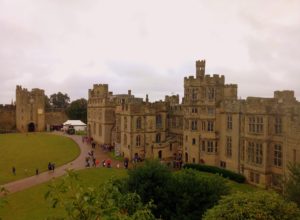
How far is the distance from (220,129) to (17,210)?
27.5 m

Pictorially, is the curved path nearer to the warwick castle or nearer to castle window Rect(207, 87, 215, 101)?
the warwick castle

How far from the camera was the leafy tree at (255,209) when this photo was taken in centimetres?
1591

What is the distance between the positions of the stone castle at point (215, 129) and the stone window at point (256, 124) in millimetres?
24

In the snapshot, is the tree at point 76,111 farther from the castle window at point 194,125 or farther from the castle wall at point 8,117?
the castle window at point 194,125

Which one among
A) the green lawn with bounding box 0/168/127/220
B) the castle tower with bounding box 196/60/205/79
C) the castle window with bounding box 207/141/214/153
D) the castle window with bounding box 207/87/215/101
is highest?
the castle tower with bounding box 196/60/205/79

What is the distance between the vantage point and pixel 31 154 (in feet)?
185

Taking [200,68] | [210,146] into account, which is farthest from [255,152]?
[200,68]

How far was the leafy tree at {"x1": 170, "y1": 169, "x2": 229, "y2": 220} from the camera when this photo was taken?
80.2ft

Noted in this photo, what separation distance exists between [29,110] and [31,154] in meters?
43.6

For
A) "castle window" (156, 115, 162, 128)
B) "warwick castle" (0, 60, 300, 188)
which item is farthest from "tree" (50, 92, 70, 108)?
"castle window" (156, 115, 162, 128)

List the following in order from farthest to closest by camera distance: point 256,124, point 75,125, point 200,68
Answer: point 75,125 → point 200,68 → point 256,124

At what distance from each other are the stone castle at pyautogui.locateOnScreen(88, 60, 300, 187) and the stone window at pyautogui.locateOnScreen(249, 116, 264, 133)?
24mm

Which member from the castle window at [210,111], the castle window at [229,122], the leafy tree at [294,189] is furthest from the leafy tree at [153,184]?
the castle window at [210,111]

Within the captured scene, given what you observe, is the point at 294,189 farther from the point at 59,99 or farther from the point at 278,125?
the point at 59,99
